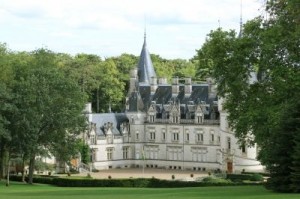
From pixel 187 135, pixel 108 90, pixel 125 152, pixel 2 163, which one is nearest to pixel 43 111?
pixel 2 163

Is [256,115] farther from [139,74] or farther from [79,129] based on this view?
[139,74]

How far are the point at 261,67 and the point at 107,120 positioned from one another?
43.6 meters

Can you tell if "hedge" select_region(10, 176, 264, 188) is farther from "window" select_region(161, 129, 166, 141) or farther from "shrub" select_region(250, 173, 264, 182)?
"window" select_region(161, 129, 166, 141)

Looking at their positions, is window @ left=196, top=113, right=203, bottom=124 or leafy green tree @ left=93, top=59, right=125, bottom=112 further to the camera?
leafy green tree @ left=93, top=59, right=125, bottom=112

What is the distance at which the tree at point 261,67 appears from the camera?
3406cm

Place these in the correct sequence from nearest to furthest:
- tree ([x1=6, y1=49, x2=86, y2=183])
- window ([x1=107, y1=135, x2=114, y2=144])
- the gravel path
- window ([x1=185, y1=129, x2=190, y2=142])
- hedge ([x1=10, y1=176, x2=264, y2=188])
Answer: hedge ([x1=10, y1=176, x2=264, y2=188]) → tree ([x1=6, y1=49, x2=86, y2=183]) → the gravel path → window ([x1=185, y1=129, x2=190, y2=142]) → window ([x1=107, y1=135, x2=114, y2=144])

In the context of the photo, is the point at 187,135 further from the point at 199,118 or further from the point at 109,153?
the point at 109,153

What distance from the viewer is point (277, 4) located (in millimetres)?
35188

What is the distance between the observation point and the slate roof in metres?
77.3

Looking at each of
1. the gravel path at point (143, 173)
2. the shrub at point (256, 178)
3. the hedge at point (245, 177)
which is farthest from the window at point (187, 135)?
the shrub at point (256, 178)

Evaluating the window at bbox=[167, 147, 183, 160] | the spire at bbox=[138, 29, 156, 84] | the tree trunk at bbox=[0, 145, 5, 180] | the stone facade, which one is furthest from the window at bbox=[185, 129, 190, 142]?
the tree trunk at bbox=[0, 145, 5, 180]

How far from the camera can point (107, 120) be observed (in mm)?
78625

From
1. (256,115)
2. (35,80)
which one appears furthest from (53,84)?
(256,115)

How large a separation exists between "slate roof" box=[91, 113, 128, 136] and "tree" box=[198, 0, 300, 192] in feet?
125
